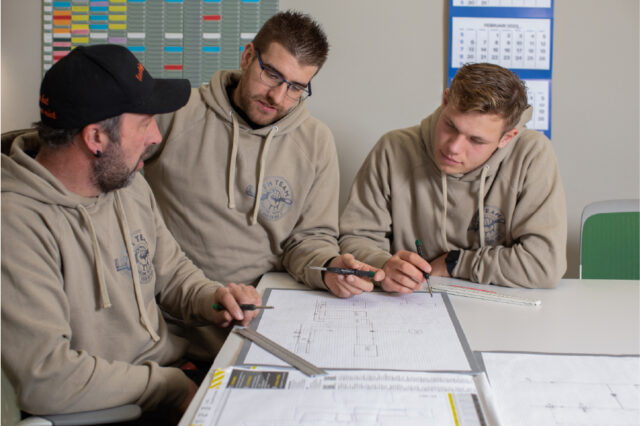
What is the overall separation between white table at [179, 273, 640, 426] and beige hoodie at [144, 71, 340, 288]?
19 centimetres

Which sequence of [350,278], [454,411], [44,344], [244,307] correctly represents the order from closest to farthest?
[454,411] < [44,344] < [244,307] < [350,278]

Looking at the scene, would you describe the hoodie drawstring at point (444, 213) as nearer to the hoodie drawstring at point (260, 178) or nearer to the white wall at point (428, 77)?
the hoodie drawstring at point (260, 178)

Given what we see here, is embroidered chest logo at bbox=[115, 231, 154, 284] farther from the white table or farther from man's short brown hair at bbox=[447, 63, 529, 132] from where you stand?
man's short brown hair at bbox=[447, 63, 529, 132]

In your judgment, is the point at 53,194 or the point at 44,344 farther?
the point at 53,194

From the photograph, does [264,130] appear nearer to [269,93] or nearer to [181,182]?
[269,93]

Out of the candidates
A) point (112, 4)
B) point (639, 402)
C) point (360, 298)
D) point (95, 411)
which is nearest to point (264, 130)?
point (360, 298)

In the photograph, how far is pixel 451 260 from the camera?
1530 mm

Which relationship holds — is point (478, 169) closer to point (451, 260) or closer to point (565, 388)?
point (451, 260)

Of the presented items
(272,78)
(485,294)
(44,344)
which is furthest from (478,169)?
(44,344)

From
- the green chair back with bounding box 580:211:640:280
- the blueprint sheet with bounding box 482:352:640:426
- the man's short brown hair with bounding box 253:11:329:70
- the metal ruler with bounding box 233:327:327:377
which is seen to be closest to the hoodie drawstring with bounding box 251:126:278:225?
the man's short brown hair with bounding box 253:11:329:70

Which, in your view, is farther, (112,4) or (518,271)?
(112,4)

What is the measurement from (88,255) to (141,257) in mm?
187

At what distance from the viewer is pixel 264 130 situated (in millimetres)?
1619

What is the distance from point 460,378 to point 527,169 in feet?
3.27
